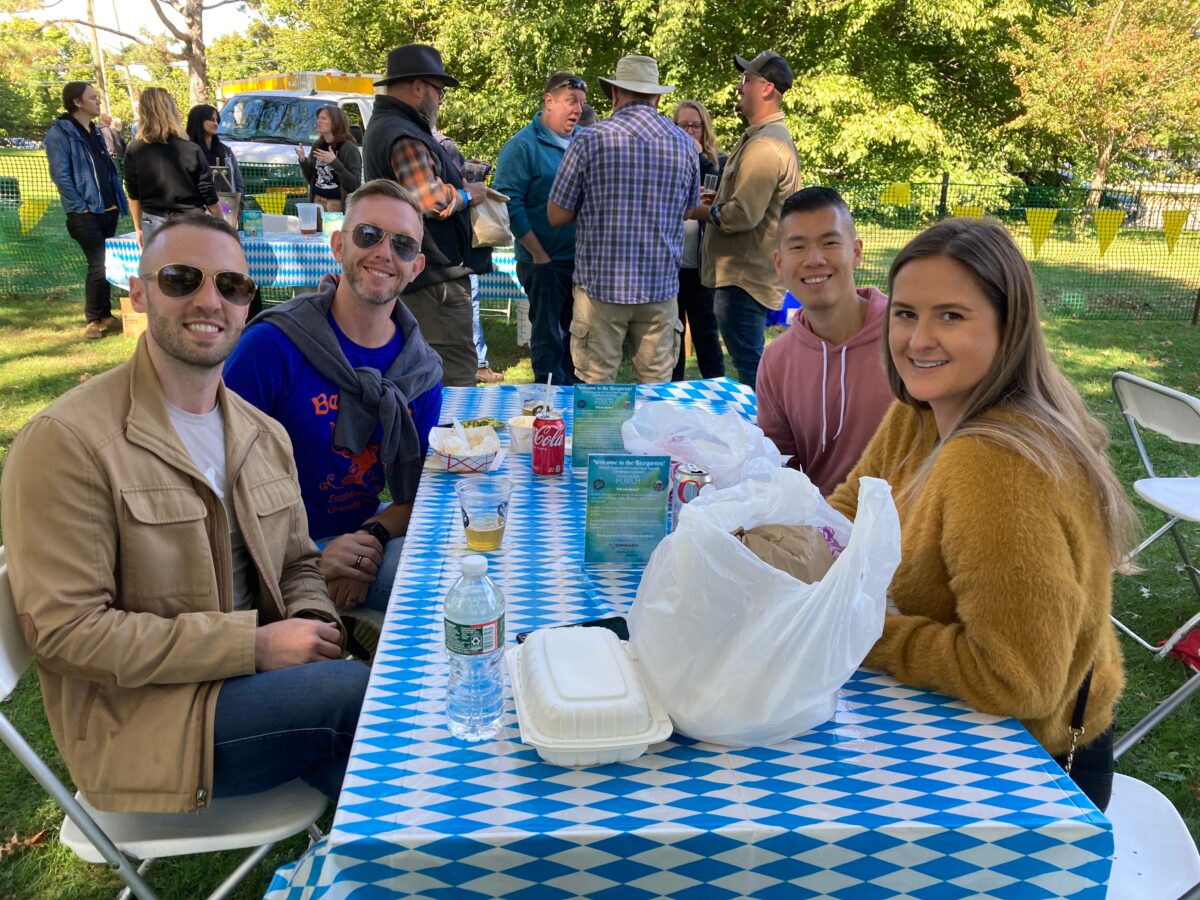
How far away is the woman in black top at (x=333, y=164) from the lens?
819 centimetres

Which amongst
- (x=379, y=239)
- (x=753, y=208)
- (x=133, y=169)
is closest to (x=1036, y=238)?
(x=753, y=208)

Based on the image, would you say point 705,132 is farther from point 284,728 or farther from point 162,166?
point 284,728

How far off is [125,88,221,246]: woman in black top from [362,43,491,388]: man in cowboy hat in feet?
10.4

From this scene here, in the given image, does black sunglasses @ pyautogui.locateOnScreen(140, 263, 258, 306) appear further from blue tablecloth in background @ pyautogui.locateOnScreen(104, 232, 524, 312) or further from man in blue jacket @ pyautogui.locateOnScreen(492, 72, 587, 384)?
blue tablecloth in background @ pyautogui.locateOnScreen(104, 232, 524, 312)

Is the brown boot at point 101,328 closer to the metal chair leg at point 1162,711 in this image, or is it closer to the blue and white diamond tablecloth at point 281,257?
the blue and white diamond tablecloth at point 281,257

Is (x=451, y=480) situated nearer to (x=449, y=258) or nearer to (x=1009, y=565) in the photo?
(x=1009, y=565)

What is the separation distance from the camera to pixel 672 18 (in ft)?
53.3

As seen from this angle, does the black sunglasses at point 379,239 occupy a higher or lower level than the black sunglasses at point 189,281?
higher

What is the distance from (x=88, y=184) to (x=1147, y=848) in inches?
331

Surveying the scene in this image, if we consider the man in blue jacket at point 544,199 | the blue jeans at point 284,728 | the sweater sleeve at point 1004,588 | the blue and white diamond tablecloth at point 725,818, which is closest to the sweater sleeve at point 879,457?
the sweater sleeve at point 1004,588

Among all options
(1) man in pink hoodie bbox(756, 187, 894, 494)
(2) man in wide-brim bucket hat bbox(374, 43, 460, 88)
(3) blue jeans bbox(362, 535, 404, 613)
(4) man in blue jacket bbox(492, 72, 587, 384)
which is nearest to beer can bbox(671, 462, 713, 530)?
(1) man in pink hoodie bbox(756, 187, 894, 494)

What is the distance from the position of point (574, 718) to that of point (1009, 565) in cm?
69

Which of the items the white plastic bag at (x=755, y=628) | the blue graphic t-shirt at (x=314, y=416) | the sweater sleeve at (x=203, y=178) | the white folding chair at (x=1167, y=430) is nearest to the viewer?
the white plastic bag at (x=755, y=628)

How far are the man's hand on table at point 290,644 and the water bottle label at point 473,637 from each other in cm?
59
